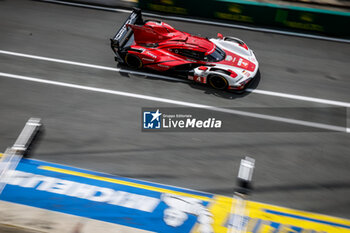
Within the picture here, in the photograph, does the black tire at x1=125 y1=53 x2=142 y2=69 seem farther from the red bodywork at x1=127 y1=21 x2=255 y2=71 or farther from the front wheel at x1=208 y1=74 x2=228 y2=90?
the front wheel at x1=208 y1=74 x2=228 y2=90

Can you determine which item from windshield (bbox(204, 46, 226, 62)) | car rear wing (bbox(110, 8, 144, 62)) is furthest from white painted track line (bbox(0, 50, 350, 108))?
windshield (bbox(204, 46, 226, 62))

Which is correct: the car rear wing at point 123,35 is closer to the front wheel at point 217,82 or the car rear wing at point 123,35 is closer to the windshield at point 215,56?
the windshield at point 215,56

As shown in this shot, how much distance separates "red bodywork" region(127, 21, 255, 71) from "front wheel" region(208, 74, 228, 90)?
472 millimetres

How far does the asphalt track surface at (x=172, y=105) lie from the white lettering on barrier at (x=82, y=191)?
0.70 metres

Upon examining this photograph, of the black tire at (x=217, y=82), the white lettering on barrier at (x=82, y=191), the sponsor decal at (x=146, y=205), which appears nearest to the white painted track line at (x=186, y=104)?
the black tire at (x=217, y=82)

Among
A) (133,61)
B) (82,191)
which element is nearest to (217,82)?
(133,61)

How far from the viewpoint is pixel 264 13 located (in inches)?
555

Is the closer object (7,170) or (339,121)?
(7,170)

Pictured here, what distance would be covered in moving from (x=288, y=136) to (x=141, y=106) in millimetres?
4808

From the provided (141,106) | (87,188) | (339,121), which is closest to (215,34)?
(141,106)

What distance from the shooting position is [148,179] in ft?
28.6

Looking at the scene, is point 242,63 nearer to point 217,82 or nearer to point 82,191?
point 217,82

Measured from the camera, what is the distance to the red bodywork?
10812 mm

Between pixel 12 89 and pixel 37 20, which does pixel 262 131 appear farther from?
pixel 37 20
